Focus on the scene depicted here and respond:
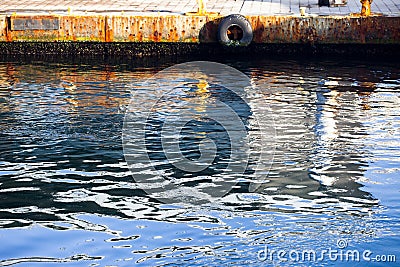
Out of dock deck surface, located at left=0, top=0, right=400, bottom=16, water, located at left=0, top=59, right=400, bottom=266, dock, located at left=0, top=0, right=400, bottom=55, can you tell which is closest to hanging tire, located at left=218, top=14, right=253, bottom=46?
dock, located at left=0, top=0, right=400, bottom=55

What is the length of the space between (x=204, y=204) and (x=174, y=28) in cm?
1492

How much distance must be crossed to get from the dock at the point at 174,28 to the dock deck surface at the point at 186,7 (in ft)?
0.12

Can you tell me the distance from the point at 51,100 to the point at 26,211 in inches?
300

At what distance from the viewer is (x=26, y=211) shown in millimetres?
9781

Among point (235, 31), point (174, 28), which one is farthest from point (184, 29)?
point (235, 31)

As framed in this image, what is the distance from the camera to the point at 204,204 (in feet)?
32.9

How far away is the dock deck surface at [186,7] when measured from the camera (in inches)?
996

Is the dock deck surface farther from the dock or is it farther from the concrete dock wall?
the concrete dock wall

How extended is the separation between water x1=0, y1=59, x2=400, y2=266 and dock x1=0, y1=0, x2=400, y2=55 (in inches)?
249

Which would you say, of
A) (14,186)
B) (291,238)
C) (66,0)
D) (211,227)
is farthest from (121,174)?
(66,0)

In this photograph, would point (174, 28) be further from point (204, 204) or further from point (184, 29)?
point (204, 204)

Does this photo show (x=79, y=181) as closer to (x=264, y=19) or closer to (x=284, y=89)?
(x=284, y=89)

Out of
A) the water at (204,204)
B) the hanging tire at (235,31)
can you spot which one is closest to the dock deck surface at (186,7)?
the hanging tire at (235,31)

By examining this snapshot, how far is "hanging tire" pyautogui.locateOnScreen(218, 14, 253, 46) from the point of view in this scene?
23.7 meters
